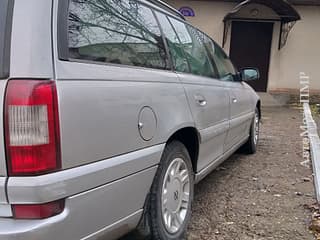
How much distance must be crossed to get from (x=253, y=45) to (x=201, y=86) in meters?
10.6

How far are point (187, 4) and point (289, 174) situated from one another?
9.27 metres

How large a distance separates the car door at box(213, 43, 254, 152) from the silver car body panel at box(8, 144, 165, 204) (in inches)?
92.1

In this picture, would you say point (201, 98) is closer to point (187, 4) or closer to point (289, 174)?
point (289, 174)

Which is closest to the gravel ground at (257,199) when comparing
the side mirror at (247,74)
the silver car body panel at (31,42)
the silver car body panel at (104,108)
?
the side mirror at (247,74)

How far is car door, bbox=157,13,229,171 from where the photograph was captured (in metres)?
3.38

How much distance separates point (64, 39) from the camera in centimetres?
204

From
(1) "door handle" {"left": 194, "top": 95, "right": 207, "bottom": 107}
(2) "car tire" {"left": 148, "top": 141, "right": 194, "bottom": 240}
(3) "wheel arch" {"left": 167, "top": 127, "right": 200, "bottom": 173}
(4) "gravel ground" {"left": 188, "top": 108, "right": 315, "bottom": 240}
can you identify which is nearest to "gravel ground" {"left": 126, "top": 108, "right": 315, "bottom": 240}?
(4) "gravel ground" {"left": 188, "top": 108, "right": 315, "bottom": 240}

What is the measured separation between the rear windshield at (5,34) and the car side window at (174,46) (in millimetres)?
1521

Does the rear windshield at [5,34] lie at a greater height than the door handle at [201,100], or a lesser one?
greater

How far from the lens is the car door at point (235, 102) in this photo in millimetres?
4637

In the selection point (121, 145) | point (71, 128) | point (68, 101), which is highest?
point (68, 101)

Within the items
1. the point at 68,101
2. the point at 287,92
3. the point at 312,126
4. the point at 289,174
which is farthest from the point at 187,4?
the point at 68,101

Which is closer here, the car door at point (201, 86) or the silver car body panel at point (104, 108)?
the silver car body panel at point (104, 108)

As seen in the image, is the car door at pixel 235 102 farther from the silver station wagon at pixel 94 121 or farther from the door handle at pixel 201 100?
the silver station wagon at pixel 94 121
